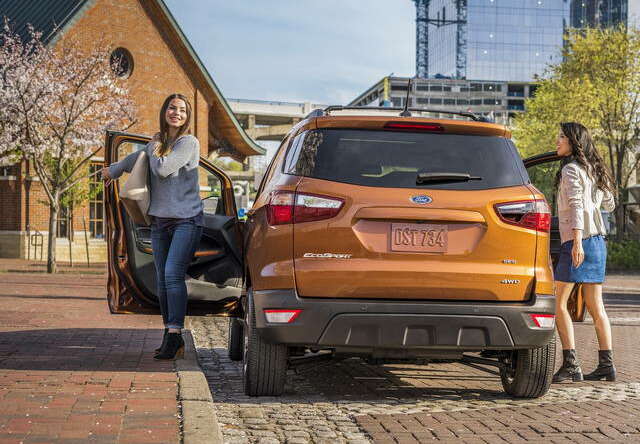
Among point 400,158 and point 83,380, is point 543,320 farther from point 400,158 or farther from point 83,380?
point 83,380

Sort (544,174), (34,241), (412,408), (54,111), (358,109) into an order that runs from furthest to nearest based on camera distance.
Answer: (544,174)
(34,241)
(54,111)
(358,109)
(412,408)

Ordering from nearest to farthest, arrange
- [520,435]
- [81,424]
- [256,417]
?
[81,424], [520,435], [256,417]

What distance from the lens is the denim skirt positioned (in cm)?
689

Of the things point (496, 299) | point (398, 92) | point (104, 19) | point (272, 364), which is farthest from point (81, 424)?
point (398, 92)

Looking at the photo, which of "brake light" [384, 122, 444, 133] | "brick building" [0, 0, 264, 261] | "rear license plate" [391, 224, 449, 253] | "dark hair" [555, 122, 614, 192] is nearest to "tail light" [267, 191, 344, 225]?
"rear license plate" [391, 224, 449, 253]

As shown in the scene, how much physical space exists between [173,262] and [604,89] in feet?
109

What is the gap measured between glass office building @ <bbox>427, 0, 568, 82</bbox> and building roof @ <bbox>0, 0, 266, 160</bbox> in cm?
13293

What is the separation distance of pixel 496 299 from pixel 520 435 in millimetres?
822

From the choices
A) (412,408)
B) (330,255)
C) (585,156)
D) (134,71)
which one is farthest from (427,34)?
(330,255)

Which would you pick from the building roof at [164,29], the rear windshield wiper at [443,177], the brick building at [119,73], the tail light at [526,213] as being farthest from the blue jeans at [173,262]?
the building roof at [164,29]

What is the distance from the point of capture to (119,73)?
31422mm

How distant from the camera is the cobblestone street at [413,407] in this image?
4867mm

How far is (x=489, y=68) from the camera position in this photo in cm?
16425

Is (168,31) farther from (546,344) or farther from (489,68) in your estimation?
(489,68)
